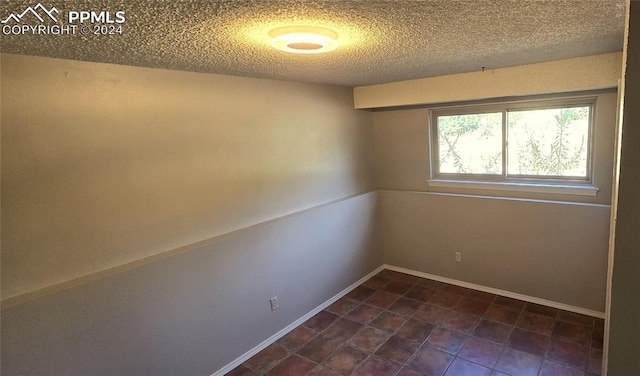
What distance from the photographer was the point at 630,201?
728mm

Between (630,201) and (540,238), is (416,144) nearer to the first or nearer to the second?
(540,238)

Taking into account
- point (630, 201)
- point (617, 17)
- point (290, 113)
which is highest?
point (617, 17)

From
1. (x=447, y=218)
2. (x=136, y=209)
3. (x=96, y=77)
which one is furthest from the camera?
(x=447, y=218)

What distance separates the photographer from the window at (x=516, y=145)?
3.15 m

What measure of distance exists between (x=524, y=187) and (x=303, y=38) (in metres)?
2.92

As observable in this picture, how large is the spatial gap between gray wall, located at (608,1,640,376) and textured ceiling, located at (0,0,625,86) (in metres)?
0.74

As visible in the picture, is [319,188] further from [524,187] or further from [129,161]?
[524,187]

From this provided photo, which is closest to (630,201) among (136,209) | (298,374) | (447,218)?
(136,209)

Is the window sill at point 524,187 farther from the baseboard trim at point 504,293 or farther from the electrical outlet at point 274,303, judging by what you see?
the electrical outlet at point 274,303

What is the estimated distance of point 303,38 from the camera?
1549 mm

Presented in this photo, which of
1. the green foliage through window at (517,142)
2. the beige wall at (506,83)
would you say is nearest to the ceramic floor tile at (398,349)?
the green foliage through window at (517,142)

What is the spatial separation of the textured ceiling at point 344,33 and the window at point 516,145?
83 centimetres

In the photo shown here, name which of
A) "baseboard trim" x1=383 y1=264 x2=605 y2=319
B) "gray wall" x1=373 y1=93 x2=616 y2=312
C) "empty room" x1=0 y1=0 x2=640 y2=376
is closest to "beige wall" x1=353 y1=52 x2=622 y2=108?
"empty room" x1=0 y1=0 x2=640 y2=376

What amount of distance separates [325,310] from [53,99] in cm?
289
